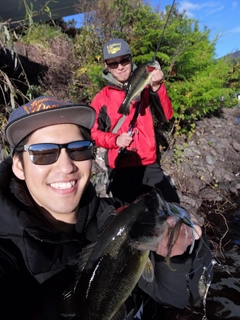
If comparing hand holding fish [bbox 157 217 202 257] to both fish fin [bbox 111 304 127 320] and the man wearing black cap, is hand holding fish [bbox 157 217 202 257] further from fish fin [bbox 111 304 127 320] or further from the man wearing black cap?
fish fin [bbox 111 304 127 320]

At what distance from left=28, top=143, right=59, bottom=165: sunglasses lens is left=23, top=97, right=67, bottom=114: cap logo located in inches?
8.6

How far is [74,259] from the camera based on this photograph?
1666mm

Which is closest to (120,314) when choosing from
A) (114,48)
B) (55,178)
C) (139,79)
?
(55,178)

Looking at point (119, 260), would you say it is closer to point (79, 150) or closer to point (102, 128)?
point (79, 150)

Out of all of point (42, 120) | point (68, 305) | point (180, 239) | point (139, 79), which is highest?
point (139, 79)

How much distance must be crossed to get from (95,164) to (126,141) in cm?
277

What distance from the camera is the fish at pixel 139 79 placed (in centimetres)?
403

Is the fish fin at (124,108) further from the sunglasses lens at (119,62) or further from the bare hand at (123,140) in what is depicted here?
the sunglasses lens at (119,62)

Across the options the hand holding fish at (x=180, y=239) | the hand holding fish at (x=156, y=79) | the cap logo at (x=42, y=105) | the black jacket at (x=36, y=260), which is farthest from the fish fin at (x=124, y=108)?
the hand holding fish at (x=180, y=239)

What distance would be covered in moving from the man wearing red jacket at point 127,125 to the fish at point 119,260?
8.96 feet

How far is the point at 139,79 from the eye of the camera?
404cm

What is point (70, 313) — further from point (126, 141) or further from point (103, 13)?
point (103, 13)

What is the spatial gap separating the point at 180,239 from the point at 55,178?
2.71ft

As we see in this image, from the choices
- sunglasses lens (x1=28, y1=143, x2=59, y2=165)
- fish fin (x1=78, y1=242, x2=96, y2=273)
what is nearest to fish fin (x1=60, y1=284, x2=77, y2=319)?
fish fin (x1=78, y1=242, x2=96, y2=273)
